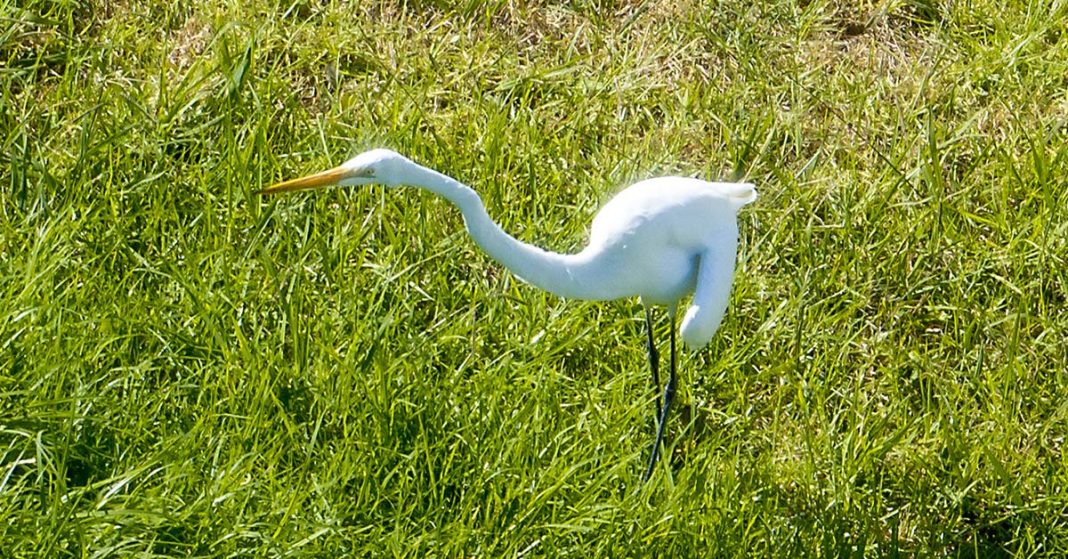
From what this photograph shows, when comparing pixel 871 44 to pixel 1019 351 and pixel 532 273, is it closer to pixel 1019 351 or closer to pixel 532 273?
pixel 1019 351

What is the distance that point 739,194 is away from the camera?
314 centimetres

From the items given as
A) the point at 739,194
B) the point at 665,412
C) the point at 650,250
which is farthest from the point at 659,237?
the point at 665,412

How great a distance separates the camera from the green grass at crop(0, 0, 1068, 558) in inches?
118

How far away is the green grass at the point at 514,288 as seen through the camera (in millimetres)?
2998

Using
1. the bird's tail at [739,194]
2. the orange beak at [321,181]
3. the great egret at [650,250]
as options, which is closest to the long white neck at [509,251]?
the great egret at [650,250]

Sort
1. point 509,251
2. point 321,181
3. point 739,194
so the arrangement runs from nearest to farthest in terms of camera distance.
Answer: point 321,181 → point 509,251 → point 739,194

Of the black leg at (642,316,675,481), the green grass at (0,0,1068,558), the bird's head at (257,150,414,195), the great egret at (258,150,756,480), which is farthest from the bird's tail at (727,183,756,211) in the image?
the bird's head at (257,150,414,195)

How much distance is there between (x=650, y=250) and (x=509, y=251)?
13.2 inches

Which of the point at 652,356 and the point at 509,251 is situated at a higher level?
the point at 509,251

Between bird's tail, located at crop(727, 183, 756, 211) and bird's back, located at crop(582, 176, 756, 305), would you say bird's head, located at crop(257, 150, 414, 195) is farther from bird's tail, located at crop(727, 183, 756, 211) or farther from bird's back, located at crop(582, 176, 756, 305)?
bird's tail, located at crop(727, 183, 756, 211)

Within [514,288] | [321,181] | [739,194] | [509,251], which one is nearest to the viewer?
[321,181]

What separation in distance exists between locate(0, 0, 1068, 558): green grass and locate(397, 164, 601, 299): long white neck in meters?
0.39

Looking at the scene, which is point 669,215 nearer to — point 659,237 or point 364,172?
point 659,237

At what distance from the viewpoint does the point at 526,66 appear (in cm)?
413
